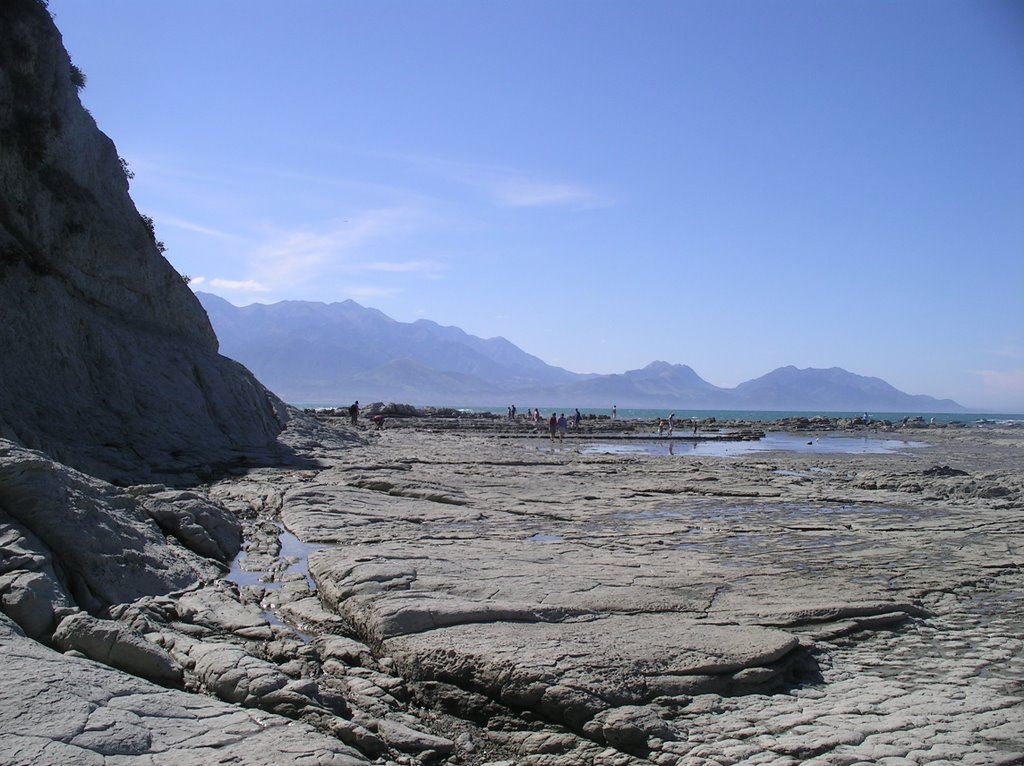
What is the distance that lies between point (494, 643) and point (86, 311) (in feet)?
53.4

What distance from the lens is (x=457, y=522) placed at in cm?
1254

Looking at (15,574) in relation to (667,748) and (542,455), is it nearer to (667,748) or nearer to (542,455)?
(667,748)

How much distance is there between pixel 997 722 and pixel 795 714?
4.58ft

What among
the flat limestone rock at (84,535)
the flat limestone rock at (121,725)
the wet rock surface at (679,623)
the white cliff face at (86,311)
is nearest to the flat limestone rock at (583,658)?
the wet rock surface at (679,623)

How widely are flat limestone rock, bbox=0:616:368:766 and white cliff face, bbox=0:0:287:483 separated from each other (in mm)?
8977

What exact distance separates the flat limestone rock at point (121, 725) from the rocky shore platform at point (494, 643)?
0.7 inches

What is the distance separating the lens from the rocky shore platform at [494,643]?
4797mm

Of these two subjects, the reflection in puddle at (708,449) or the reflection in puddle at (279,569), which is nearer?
the reflection in puddle at (279,569)

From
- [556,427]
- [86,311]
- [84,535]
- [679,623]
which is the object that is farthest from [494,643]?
[556,427]

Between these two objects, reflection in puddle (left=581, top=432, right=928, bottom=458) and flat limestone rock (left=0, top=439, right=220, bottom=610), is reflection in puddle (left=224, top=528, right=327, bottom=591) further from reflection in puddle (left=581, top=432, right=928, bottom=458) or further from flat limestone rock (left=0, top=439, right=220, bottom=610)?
reflection in puddle (left=581, top=432, right=928, bottom=458)

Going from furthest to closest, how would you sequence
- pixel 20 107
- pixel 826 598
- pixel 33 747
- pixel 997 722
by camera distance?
pixel 20 107
pixel 826 598
pixel 997 722
pixel 33 747

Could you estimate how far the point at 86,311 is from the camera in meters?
18.2

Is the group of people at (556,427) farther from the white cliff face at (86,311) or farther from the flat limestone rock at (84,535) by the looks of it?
the flat limestone rock at (84,535)

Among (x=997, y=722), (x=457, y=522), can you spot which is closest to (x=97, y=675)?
(x=997, y=722)
